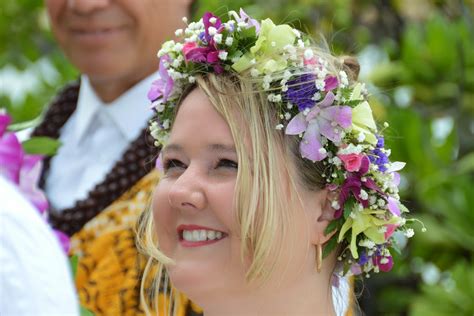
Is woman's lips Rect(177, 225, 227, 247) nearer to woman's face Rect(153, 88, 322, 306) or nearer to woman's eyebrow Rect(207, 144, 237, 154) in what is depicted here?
woman's face Rect(153, 88, 322, 306)

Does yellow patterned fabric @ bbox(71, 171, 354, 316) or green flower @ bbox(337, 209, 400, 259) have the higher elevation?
green flower @ bbox(337, 209, 400, 259)

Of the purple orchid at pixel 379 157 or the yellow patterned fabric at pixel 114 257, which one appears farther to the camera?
the yellow patterned fabric at pixel 114 257

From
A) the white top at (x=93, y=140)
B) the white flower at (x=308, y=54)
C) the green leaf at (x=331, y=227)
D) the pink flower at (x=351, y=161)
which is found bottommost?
the white top at (x=93, y=140)

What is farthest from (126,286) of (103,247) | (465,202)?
(465,202)

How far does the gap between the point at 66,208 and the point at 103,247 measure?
18 cm

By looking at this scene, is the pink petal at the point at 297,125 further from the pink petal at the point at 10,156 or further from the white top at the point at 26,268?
the pink petal at the point at 10,156

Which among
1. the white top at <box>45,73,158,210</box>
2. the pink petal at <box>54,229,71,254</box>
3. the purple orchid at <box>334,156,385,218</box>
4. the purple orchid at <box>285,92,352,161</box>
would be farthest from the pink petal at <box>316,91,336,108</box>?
the white top at <box>45,73,158,210</box>

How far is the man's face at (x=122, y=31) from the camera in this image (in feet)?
9.68

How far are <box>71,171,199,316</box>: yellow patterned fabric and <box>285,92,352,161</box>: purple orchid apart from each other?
0.77 meters

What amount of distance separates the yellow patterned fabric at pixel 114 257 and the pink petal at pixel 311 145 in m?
0.77

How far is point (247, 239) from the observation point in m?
1.89

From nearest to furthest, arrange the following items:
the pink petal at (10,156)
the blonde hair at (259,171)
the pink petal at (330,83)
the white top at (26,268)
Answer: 1. the white top at (26,268)
2. the blonde hair at (259,171)
3. the pink petal at (330,83)
4. the pink petal at (10,156)

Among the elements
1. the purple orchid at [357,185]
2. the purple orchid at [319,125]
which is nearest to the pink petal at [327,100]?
the purple orchid at [319,125]

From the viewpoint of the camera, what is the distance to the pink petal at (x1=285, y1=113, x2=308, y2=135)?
6.36ft
